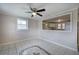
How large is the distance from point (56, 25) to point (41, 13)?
0.45m

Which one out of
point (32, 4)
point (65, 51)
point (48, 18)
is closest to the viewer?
point (32, 4)

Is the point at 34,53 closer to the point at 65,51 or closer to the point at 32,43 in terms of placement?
the point at 32,43

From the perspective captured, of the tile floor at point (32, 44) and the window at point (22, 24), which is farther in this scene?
the window at point (22, 24)

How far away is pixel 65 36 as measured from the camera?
183 cm

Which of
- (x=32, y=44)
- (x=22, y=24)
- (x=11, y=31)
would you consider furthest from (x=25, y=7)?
(x=32, y=44)

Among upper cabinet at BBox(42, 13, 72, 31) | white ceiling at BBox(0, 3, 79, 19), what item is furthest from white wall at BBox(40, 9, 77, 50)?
white ceiling at BBox(0, 3, 79, 19)

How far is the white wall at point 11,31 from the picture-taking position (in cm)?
168

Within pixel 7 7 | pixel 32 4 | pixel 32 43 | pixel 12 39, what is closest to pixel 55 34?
pixel 32 43

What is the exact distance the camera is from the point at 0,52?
64.1 inches

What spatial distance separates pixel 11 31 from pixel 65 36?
4.21 ft

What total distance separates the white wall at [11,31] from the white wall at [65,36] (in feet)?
0.90

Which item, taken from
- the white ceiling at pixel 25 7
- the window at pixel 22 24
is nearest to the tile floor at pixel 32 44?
the window at pixel 22 24

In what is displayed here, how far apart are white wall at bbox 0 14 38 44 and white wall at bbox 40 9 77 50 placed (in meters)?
0.27

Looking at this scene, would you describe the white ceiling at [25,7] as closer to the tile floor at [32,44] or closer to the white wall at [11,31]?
the white wall at [11,31]
